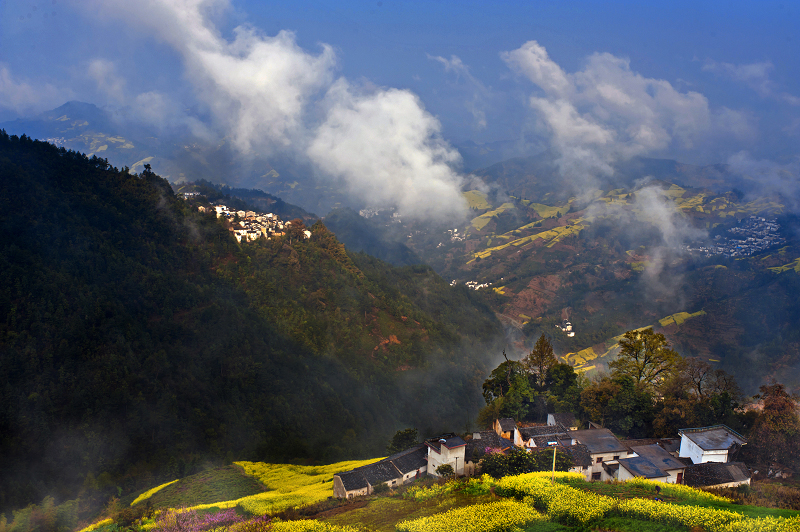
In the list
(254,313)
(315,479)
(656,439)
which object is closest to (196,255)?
(254,313)

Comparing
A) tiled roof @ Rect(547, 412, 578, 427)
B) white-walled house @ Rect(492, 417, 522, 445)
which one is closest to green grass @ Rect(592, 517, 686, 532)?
white-walled house @ Rect(492, 417, 522, 445)

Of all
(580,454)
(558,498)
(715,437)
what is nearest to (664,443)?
(715,437)

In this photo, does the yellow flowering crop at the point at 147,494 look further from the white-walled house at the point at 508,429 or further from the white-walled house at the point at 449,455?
the white-walled house at the point at 508,429

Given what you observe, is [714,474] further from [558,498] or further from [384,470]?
[384,470]

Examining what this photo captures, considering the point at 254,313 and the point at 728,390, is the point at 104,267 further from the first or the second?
the point at 728,390

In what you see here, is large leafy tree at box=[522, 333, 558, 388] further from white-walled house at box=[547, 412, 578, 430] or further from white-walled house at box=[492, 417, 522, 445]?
white-walled house at box=[492, 417, 522, 445]

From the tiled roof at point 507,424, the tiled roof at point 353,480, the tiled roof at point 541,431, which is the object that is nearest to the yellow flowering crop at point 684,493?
the tiled roof at point 541,431
